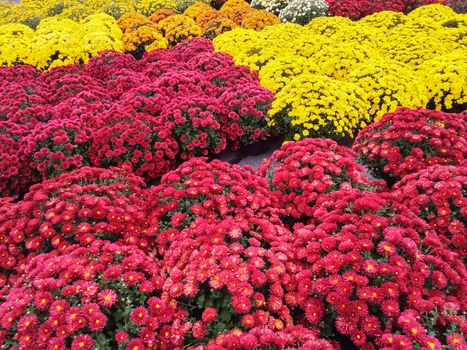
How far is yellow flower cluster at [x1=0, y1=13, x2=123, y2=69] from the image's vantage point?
8.32 m

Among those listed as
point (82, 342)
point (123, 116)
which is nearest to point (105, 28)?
point (123, 116)

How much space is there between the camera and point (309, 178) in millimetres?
3996

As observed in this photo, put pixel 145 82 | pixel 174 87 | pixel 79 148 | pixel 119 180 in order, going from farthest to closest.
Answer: pixel 145 82
pixel 174 87
pixel 79 148
pixel 119 180

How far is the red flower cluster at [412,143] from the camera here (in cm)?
420

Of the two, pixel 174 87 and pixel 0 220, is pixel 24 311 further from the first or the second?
pixel 174 87

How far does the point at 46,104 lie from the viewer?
20.4 ft

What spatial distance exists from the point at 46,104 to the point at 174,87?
2107 millimetres

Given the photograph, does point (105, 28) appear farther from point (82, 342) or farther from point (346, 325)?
point (346, 325)

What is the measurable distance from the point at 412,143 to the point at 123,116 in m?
3.68

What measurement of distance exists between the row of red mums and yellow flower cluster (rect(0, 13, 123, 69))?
5553mm

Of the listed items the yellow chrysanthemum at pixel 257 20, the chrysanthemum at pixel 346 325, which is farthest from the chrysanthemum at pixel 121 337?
the yellow chrysanthemum at pixel 257 20

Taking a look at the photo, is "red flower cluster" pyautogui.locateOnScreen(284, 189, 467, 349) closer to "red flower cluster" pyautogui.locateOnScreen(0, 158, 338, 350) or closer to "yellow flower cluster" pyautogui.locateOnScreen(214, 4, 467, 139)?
"red flower cluster" pyautogui.locateOnScreen(0, 158, 338, 350)

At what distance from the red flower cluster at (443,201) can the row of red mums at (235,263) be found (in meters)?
0.01

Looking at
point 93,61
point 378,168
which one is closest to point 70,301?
point 378,168
